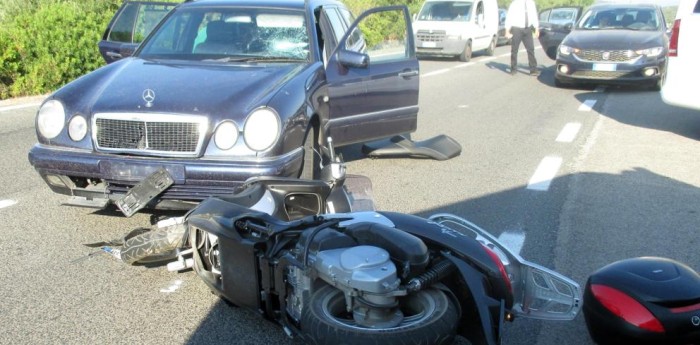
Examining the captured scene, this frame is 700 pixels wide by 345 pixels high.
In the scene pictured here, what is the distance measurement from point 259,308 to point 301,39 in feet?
10.8

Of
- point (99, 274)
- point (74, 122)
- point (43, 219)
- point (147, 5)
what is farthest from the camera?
point (147, 5)

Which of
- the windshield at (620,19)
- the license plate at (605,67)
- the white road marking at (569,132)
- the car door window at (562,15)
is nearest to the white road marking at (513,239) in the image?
the white road marking at (569,132)

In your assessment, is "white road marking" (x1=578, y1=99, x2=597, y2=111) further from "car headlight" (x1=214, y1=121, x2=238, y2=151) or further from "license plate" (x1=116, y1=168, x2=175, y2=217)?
"license plate" (x1=116, y1=168, x2=175, y2=217)

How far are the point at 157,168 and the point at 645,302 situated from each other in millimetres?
2896

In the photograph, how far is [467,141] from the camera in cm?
861

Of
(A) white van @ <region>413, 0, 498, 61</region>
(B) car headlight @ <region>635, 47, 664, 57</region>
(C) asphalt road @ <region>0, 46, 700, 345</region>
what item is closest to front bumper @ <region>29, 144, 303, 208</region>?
(C) asphalt road @ <region>0, 46, 700, 345</region>

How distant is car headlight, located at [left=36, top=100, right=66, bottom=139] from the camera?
4867mm

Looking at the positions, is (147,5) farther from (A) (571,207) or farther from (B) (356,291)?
(B) (356,291)

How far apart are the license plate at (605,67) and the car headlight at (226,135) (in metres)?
10.4

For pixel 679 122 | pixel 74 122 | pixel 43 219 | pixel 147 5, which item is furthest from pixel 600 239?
pixel 147 5

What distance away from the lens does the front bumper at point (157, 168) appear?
456 cm

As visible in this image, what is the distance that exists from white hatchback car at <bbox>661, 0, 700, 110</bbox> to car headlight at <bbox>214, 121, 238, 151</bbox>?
6040 mm

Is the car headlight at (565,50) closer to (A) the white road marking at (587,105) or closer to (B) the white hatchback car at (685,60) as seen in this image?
(A) the white road marking at (587,105)

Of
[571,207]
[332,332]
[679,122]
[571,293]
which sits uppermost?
[332,332]
